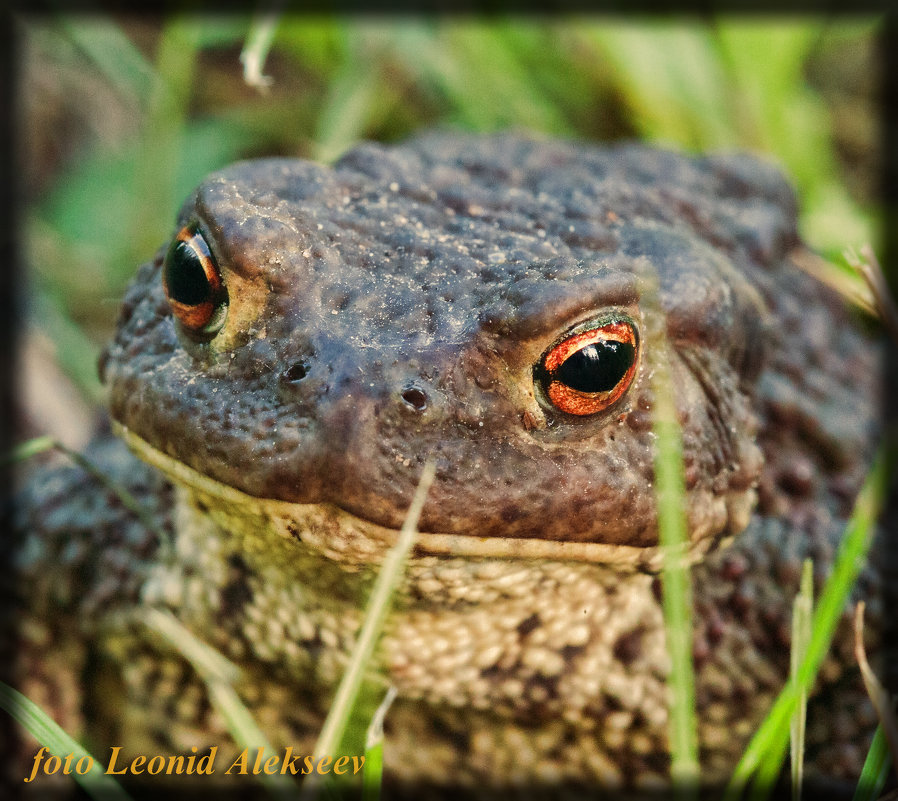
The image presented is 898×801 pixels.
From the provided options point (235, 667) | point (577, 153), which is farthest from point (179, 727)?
point (577, 153)

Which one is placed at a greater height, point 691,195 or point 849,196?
point 849,196

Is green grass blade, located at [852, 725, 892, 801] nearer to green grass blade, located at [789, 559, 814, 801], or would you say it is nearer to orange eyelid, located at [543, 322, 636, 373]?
green grass blade, located at [789, 559, 814, 801]

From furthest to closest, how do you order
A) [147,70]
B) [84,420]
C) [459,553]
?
[147,70], [84,420], [459,553]

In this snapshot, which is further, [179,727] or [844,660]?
[179,727]

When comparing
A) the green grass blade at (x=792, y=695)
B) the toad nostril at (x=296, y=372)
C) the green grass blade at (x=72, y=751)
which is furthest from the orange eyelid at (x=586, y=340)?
the green grass blade at (x=72, y=751)

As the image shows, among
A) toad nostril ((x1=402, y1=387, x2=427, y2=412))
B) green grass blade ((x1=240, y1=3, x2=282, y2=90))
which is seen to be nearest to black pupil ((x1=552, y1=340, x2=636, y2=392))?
toad nostril ((x1=402, y1=387, x2=427, y2=412))

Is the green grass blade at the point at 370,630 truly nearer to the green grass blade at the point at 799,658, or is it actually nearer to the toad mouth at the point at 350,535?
the toad mouth at the point at 350,535

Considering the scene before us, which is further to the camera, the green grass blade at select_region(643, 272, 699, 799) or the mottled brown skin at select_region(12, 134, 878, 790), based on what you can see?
the mottled brown skin at select_region(12, 134, 878, 790)

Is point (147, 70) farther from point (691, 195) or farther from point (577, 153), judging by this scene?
point (691, 195)
